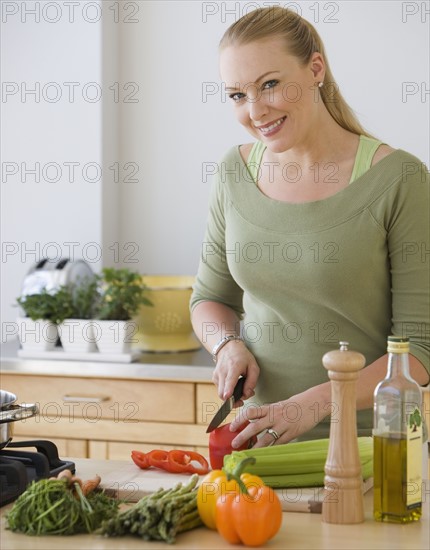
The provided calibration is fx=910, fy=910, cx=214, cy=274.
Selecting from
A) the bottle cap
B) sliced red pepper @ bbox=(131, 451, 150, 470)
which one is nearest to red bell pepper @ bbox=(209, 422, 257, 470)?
sliced red pepper @ bbox=(131, 451, 150, 470)

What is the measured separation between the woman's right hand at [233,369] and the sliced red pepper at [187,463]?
16 centimetres

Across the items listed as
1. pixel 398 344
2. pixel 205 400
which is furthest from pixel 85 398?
pixel 398 344

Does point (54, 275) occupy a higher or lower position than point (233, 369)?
higher

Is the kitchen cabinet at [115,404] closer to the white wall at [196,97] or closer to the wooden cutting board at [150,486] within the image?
the white wall at [196,97]

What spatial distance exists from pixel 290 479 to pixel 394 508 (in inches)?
7.6

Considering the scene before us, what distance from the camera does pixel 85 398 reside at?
268cm

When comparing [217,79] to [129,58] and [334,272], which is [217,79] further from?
[334,272]

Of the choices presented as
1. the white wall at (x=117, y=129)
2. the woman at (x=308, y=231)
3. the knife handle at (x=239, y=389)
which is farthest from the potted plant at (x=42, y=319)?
the knife handle at (x=239, y=389)

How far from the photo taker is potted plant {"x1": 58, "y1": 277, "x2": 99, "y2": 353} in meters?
2.76

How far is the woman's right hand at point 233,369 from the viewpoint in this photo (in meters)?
1.69

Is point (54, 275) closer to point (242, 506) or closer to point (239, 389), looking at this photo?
point (239, 389)

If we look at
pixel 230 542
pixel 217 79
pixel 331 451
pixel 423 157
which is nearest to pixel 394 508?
pixel 331 451

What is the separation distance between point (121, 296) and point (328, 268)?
120 cm

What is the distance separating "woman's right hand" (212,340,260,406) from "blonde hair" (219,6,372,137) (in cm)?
49
